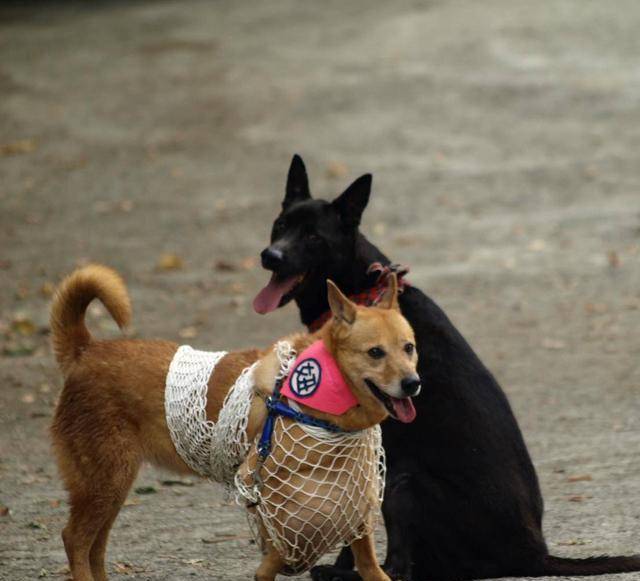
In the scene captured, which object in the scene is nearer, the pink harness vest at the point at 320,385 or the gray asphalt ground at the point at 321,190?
the pink harness vest at the point at 320,385

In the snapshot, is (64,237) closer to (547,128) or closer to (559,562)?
(547,128)

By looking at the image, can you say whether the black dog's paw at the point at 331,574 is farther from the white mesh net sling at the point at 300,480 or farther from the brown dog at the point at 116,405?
the white mesh net sling at the point at 300,480

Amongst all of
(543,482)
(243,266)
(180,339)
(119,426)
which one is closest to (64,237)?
(243,266)

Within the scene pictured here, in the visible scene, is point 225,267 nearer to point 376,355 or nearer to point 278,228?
point 278,228

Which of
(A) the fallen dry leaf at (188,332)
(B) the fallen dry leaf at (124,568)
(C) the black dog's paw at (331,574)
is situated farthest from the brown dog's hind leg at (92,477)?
(A) the fallen dry leaf at (188,332)

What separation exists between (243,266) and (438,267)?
6.21 feet

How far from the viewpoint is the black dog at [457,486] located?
5594mm

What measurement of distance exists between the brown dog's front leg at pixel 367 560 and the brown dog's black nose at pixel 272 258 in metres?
1.68

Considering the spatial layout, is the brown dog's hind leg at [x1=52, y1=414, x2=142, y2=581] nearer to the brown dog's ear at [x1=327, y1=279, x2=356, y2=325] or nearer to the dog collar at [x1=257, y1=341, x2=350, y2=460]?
the dog collar at [x1=257, y1=341, x2=350, y2=460]

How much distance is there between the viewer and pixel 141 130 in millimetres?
17656

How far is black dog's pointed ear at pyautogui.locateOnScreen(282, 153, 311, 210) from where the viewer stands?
6754mm

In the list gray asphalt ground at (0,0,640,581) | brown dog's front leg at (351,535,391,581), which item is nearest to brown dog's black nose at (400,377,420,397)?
brown dog's front leg at (351,535,391,581)

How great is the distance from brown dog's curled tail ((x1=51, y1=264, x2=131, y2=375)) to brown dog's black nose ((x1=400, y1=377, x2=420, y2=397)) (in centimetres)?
143

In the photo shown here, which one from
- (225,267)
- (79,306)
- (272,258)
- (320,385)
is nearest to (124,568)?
(79,306)
